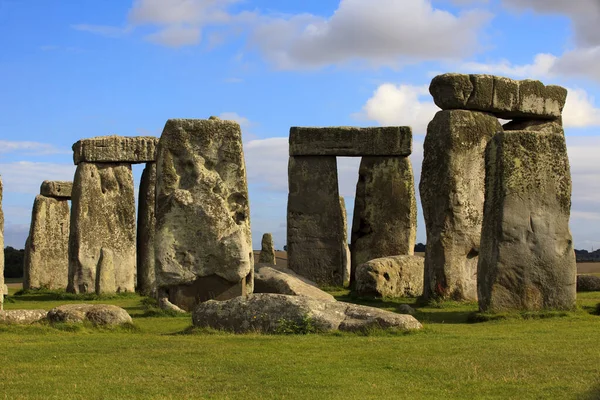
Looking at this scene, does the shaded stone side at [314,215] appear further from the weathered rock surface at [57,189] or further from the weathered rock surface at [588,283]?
the weathered rock surface at [57,189]

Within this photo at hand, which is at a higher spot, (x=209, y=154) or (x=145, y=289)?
(x=209, y=154)

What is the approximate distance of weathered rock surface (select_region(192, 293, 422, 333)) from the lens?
47.3ft

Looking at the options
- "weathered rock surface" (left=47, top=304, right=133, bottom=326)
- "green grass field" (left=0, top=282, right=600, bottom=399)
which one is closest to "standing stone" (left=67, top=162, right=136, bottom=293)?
"weathered rock surface" (left=47, top=304, right=133, bottom=326)

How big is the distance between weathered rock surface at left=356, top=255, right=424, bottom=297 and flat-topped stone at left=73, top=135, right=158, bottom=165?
732cm

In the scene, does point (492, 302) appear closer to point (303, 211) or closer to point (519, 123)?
point (519, 123)

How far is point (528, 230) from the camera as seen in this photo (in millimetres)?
17484

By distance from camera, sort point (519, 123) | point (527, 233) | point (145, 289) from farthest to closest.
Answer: point (145, 289)
point (519, 123)
point (527, 233)

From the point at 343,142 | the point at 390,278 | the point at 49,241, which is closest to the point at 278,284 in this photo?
the point at 390,278

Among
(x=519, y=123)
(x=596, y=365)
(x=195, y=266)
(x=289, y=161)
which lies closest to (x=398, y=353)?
(x=596, y=365)

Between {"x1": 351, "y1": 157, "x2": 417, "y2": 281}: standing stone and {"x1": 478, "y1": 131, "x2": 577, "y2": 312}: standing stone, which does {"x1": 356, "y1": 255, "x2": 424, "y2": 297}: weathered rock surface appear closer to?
{"x1": 351, "y1": 157, "x2": 417, "y2": 281}: standing stone

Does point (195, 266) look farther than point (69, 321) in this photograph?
Yes

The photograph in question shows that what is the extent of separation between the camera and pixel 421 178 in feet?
74.9

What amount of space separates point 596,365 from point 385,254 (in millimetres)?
17784

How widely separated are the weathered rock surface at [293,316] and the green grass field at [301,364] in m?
0.25
